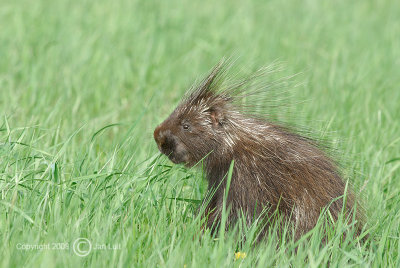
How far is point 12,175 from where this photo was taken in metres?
4.24

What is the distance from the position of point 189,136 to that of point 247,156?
42 centimetres

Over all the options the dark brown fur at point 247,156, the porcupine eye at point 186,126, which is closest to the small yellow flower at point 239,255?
the dark brown fur at point 247,156

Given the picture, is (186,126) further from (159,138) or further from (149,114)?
(149,114)

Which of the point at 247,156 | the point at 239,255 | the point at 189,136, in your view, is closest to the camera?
the point at 239,255

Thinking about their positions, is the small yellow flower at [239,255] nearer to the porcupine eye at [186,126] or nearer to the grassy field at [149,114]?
the grassy field at [149,114]

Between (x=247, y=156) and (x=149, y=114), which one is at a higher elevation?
(x=247, y=156)

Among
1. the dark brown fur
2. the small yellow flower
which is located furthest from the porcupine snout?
the small yellow flower

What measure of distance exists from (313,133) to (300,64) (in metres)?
4.41

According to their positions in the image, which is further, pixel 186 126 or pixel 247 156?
pixel 186 126

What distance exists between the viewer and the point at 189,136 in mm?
4445

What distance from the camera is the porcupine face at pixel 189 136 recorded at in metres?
4.41

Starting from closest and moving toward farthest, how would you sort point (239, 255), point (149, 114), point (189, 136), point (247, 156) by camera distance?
point (239, 255) → point (247, 156) → point (189, 136) → point (149, 114)

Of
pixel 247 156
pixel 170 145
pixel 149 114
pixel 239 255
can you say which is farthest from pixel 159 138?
pixel 149 114

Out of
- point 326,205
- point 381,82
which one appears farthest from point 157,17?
point 326,205
